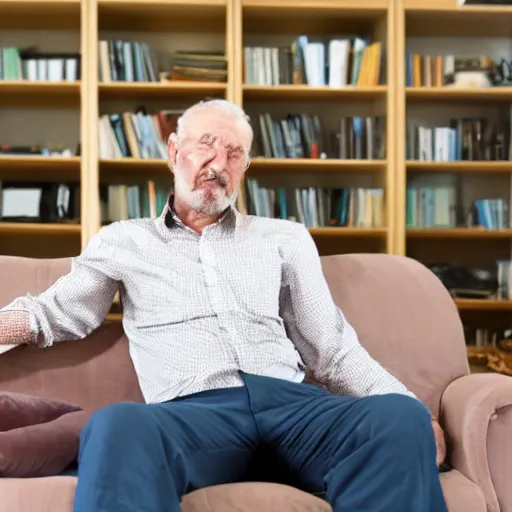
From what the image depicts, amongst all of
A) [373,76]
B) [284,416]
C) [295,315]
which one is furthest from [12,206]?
[284,416]

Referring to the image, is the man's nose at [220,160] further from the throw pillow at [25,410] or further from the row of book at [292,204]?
the row of book at [292,204]

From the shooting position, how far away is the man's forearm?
6.96ft

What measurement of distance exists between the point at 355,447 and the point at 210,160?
0.95 metres

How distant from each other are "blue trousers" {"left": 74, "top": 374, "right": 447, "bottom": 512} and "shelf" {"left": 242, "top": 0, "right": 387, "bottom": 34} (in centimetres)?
286

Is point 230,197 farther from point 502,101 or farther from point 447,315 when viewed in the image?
point 502,101

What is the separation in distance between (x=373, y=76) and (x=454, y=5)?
1.78 ft

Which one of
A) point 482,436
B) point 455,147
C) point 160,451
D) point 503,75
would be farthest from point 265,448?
point 503,75

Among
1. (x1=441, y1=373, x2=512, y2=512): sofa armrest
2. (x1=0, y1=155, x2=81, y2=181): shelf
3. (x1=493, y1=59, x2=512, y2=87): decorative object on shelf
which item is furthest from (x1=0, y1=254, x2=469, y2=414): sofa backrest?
(x1=493, y1=59, x2=512, y2=87): decorative object on shelf

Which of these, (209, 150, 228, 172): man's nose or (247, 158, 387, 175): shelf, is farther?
(247, 158, 387, 175): shelf

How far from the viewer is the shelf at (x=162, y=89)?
4.39 m

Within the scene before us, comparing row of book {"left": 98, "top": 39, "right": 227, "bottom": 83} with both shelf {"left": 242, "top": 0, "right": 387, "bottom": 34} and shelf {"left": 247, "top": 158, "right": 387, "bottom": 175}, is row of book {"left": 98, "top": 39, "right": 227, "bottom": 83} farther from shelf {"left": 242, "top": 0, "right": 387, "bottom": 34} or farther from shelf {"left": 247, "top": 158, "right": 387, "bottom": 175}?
shelf {"left": 247, "top": 158, "right": 387, "bottom": 175}

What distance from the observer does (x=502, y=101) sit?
4.77m

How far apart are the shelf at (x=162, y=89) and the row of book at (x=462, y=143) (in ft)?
3.41

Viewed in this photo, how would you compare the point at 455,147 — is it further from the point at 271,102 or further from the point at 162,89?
the point at 162,89
